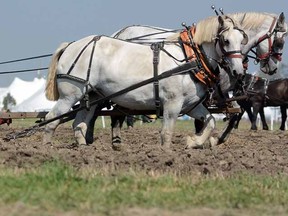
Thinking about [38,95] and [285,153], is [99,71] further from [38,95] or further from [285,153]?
[38,95]

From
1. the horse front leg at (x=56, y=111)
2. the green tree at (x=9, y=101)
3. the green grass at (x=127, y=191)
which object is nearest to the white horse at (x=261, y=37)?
the horse front leg at (x=56, y=111)

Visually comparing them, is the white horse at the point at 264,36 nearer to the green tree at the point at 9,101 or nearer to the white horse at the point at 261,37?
the white horse at the point at 261,37

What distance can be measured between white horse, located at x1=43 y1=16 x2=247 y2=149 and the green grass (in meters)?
2.50

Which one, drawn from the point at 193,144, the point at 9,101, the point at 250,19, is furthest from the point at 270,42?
the point at 9,101

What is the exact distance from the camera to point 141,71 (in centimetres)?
1002

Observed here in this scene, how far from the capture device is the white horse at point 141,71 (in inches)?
387

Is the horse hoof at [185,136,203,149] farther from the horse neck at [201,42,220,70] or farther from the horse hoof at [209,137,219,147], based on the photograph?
the horse neck at [201,42,220,70]

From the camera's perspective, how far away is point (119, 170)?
7957 mm

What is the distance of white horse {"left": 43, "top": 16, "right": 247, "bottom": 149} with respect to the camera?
9820 millimetres

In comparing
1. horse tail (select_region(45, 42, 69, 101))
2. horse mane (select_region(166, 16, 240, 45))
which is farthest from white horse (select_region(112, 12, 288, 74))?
horse tail (select_region(45, 42, 69, 101))

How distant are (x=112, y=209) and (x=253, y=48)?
607 centimetres

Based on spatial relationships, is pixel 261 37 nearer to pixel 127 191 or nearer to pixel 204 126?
pixel 204 126

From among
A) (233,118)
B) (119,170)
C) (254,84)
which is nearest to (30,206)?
(119,170)

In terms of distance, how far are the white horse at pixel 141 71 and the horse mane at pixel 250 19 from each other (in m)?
0.50
